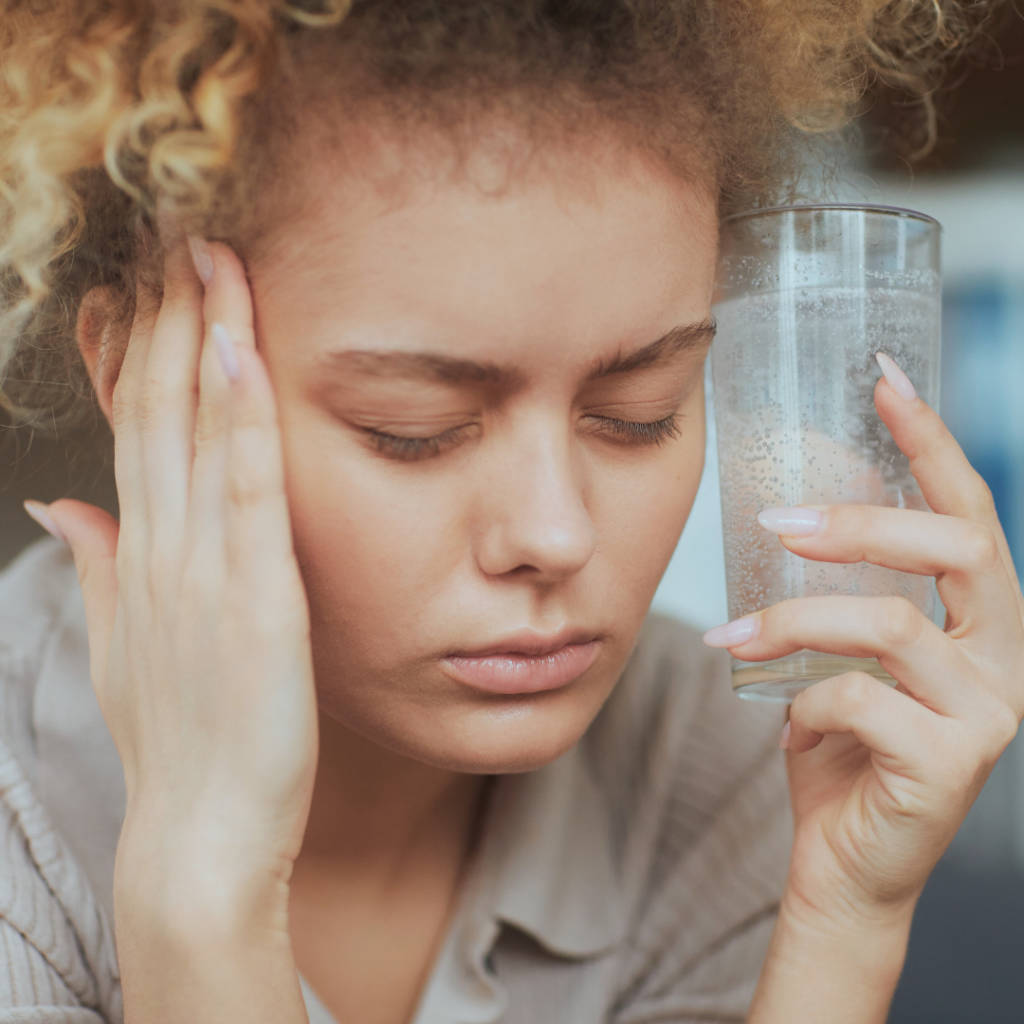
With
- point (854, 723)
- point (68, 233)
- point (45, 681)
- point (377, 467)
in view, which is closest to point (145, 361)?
point (68, 233)

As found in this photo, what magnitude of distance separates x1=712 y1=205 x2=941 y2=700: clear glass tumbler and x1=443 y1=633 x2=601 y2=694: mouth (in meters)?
0.18

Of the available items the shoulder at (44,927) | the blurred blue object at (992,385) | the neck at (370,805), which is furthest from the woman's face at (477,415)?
the blurred blue object at (992,385)

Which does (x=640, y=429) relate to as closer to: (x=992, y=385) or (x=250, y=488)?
(x=250, y=488)

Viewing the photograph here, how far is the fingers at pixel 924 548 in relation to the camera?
0.85 meters

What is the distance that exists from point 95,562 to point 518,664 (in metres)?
0.41

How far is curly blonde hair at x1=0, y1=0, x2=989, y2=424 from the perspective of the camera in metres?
0.73

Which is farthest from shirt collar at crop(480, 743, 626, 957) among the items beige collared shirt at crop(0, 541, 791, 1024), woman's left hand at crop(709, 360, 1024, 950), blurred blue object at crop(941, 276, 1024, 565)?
blurred blue object at crop(941, 276, 1024, 565)

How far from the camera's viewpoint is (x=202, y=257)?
2.60ft

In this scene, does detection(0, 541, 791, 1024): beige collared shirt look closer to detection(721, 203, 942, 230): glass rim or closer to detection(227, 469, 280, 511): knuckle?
detection(227, 469, 280, 511): knuckle

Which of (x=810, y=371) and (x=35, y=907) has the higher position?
(x=810, y=371)

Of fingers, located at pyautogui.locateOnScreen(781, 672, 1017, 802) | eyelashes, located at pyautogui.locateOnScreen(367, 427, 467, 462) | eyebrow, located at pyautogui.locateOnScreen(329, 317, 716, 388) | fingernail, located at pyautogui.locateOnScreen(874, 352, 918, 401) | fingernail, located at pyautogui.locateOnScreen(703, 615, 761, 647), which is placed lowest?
fingers, located at pyautogui.locateOnScreen(781, 672, 1017, 802)

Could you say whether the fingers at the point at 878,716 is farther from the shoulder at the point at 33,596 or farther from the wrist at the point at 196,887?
the shoulder at the point at 33,596

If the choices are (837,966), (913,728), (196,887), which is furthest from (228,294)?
(837,966)

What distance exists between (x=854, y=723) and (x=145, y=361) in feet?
2.11
